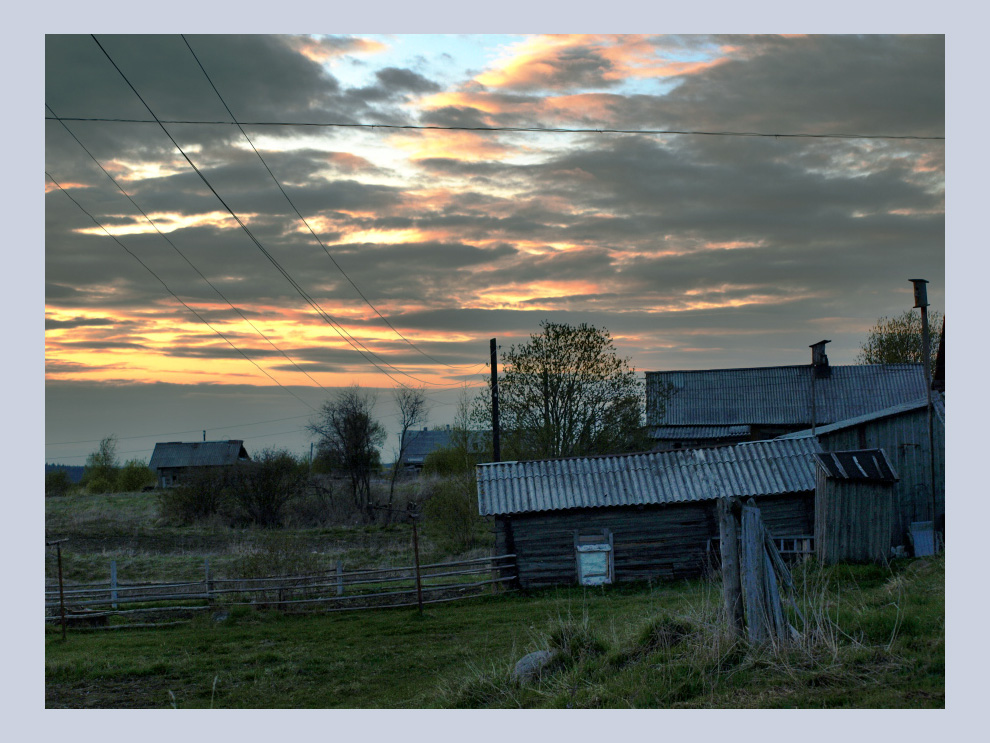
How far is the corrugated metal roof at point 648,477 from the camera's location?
21234mm

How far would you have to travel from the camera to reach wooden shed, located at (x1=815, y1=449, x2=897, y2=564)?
58.3ft

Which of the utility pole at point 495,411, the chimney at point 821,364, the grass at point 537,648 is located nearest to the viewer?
the grass at point 537,648

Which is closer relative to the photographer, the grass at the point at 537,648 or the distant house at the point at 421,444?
the grass at the point at 537,648

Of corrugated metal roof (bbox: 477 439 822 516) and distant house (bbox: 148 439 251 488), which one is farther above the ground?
corrugated metal roof (bbox: 477 439 822 516)

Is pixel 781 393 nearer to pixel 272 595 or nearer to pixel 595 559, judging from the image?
pixel 595 559

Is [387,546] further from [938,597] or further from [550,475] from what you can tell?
[938,597]

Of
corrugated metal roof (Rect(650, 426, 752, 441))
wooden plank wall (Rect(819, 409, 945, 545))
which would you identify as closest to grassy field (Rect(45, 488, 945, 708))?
wooden plank wall (Rect(819, 409, 945, 545))

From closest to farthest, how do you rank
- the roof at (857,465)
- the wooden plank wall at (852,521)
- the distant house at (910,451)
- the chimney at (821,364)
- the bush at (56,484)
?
the wooden plank wall at (852,521)
the roof at (857,465)
the distant house at (910,451)
the chimney at (821,364)
the bush at (56,484)

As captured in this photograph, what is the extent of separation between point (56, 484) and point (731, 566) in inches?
2487

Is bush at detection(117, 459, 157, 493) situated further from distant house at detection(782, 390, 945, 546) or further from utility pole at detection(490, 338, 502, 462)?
distant house at detection(782, 390, 945, 546)

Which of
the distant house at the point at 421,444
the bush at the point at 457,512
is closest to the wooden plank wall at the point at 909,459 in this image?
the bush at the point at 457,512

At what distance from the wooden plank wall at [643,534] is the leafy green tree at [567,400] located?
34.5 feet

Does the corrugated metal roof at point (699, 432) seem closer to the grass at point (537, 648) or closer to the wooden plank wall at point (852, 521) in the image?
the grass at point (537, 648)

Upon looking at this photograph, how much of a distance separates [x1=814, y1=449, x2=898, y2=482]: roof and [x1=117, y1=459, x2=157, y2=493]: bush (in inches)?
2394
